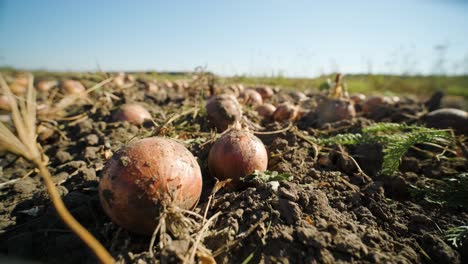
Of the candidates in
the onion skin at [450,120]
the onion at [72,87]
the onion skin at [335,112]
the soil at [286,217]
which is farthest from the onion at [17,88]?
the onion skin at [450,120]

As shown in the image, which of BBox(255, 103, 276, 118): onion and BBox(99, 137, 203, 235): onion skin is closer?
BBox(99, 137, 203, 235): onion skin

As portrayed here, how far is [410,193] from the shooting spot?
7.12ft

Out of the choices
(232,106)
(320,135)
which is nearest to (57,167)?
(232,106)

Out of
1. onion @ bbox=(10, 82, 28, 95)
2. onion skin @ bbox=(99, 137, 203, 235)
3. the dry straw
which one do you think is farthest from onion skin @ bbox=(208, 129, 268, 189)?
onion @ bbox=(10, 82, 28, 95)

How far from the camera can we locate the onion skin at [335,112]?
3.79 meters

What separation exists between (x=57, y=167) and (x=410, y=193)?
10.3 feet

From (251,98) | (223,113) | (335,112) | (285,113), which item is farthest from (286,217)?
(251,98)

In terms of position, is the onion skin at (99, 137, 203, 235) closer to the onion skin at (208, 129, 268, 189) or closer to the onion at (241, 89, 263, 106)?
the onion skin at (208, 129, 268, 189)

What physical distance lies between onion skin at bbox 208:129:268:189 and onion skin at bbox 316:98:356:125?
2.10 m

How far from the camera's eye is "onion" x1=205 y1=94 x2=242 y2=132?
2971 millimetres

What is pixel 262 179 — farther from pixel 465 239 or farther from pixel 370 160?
pixel 370 160

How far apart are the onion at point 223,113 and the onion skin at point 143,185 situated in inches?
57.5

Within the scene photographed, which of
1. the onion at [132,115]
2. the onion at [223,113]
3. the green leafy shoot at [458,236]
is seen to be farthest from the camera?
the onion at [132,115]

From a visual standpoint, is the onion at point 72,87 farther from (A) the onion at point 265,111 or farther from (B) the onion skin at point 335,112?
(B) the onion skin at point 335,112
